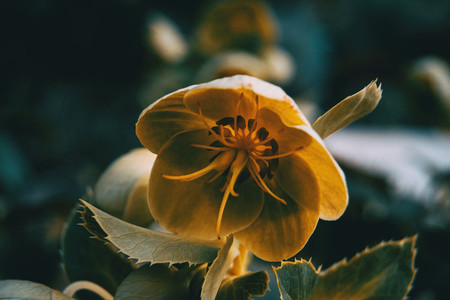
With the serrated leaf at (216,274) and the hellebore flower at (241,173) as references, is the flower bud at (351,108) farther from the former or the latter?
the serrated leaf at (216,274)

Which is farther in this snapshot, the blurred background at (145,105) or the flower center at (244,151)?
the blurred background at (145,105)

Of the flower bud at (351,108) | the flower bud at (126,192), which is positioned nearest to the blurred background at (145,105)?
the flower bud at (126,192)

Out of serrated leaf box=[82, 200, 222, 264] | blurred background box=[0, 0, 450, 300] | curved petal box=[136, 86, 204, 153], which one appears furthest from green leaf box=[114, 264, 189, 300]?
blurred background box=[0, 0, 450, 300]

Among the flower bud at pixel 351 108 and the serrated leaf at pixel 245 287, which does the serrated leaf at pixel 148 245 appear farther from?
the flower bud at pixel 351 108

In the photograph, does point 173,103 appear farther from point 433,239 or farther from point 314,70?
point 314,70

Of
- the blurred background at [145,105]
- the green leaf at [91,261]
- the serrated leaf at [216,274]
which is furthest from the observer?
the blurred background at [145,105]

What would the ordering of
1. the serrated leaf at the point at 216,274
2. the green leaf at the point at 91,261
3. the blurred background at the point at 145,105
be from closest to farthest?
the serrated leaf at the point at 216,274
the green leaf at the point at 91,261
the blurred background at the point at 145,105

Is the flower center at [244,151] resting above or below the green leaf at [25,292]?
above

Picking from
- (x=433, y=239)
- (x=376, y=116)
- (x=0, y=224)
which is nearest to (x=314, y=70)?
(x=376, y=116)
